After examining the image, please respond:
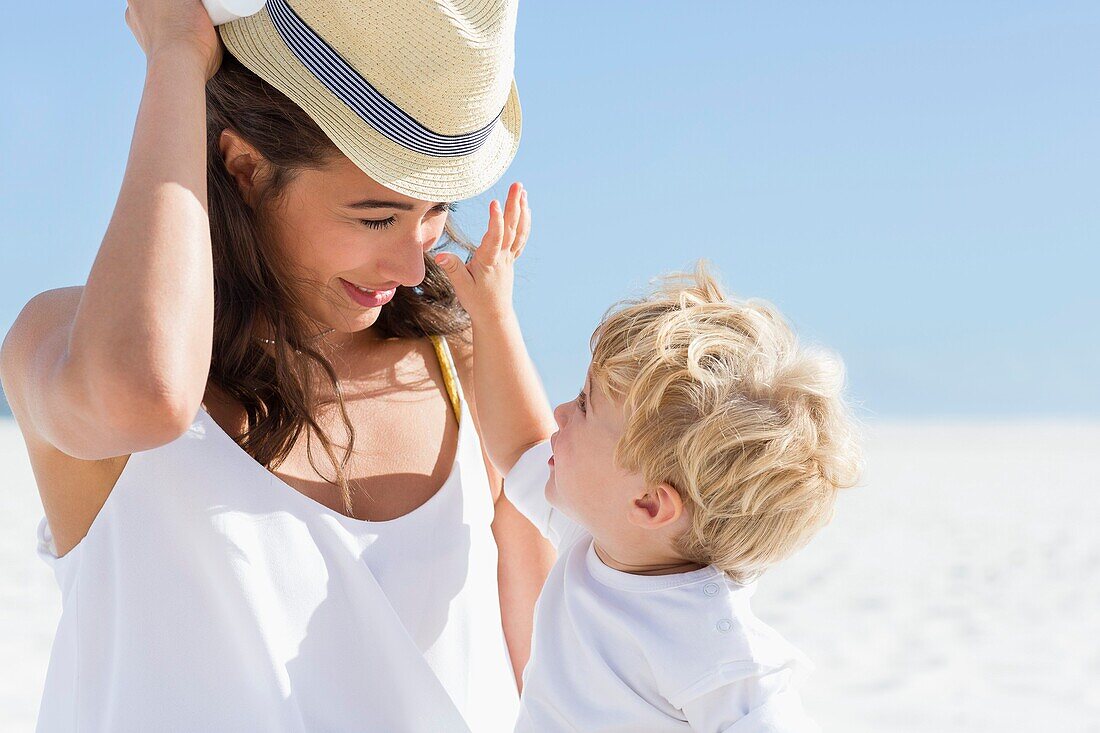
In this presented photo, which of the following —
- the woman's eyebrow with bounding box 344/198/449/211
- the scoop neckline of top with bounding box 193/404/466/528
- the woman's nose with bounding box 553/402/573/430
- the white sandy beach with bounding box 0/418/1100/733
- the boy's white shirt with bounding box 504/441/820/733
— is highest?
the woman's eyebrow with bounding box 344/198/449/211

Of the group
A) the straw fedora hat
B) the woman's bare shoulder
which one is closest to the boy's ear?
the straw fedora hat

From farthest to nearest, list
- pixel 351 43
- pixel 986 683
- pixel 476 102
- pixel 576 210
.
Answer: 1. pixel 576 210
2. pixel 986 683
3. pixel 476 102
4. pixel 351 43

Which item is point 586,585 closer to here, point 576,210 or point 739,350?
point 739,350

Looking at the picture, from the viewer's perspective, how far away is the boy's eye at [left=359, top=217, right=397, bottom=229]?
1.99 meters

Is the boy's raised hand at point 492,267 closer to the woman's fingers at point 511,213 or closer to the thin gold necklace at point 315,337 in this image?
the woman's fingers at point 511,213

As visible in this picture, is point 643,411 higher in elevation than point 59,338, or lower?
Result: lower

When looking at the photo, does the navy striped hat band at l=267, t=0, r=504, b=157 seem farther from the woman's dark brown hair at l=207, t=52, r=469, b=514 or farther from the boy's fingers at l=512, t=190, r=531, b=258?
the boy's fingers at l=512, t=190, r=531, b=258

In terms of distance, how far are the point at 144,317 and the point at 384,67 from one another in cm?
64

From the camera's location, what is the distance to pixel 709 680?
72.8 inches

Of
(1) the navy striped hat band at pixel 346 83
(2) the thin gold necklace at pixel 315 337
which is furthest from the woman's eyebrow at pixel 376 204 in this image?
(2) the thin gold necklace at pixel 315 337

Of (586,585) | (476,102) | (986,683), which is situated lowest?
(986,683)

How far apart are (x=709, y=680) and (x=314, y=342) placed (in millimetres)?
1006

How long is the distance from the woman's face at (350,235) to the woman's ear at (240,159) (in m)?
0.08

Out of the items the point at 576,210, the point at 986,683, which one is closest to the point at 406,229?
the point at 986,683
